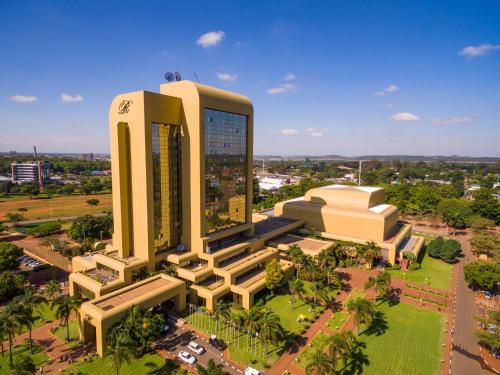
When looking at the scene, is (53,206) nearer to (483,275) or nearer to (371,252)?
(371,252)

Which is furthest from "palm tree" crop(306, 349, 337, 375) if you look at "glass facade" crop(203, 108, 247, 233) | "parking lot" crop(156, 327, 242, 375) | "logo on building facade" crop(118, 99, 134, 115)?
"logo on building facade" crop(118, 99, 134, 115)

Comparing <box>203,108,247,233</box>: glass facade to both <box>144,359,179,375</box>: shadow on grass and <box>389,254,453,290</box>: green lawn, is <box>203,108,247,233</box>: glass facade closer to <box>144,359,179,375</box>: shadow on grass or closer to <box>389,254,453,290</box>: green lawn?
<box>144,359,179,375</box>: shadow on grass

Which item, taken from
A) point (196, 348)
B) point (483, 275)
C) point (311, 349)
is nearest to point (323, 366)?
point (311, 349)

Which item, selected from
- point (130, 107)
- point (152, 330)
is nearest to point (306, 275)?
point (152, 330)

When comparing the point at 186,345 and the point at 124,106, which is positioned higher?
the point at 124,106

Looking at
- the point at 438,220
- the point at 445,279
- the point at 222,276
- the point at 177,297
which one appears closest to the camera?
the point at 177,297

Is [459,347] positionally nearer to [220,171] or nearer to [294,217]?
[220,171]

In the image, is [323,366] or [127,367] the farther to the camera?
[127,367]
